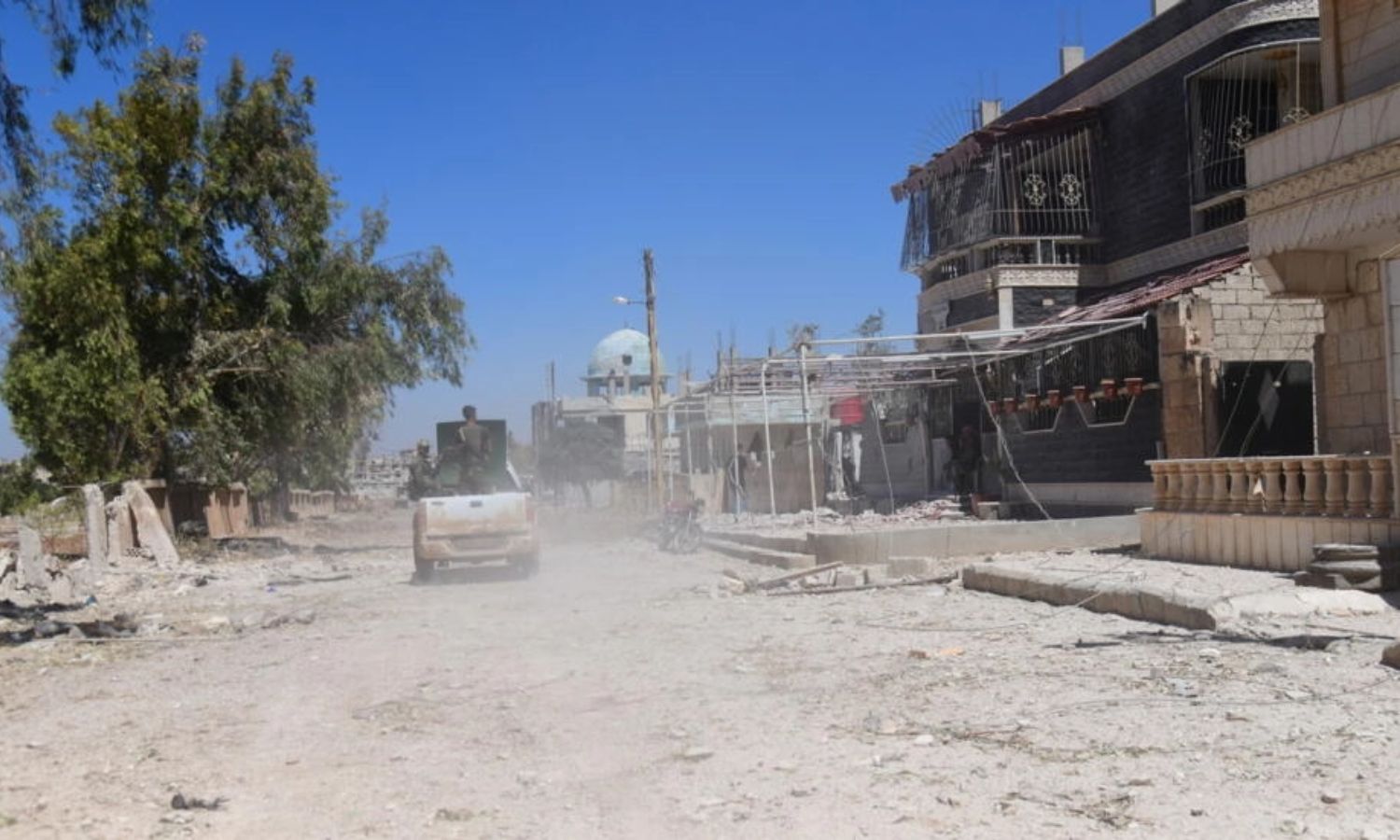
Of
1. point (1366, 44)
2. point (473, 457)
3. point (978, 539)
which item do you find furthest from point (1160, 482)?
point (473, 457)

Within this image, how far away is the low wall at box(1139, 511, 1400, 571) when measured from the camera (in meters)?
10.1

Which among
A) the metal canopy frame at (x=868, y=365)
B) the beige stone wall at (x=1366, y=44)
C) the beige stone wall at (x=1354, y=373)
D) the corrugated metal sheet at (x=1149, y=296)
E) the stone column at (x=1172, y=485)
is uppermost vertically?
the beige stone wall at (x=1366, y=44)

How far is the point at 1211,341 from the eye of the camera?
16.3m

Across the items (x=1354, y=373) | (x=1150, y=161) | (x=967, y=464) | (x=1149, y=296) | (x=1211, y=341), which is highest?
(x=1150, y=161)

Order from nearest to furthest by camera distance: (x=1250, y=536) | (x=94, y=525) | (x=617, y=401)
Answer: (x=1250, y=536) < (x=94, y=525) < (x=617, y=401)

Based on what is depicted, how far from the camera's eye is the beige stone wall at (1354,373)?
12273 millimetres

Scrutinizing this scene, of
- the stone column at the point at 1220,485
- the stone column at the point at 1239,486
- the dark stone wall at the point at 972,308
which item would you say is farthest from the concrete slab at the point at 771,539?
the dark stone wall at the point at 972,308

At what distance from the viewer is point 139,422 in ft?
79.5

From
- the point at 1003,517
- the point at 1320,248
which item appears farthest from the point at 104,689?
the point at 1003,517

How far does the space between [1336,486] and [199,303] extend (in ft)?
74.8

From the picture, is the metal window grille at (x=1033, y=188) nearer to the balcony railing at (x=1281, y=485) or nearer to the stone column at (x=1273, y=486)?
the balcony railing at (x=1281, y=485)

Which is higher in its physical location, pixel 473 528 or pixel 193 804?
pixel 473 528

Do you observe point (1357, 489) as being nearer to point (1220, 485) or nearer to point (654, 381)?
point (1220, 485)

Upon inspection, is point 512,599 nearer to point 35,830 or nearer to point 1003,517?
point 35,830
